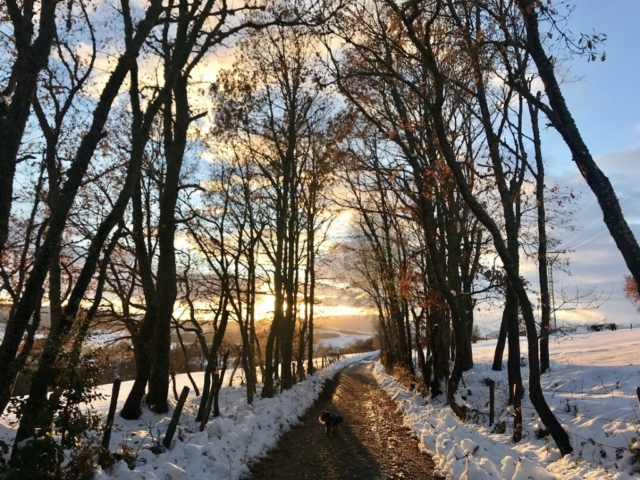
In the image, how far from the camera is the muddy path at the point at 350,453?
7.91m

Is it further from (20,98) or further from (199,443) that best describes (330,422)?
(20,98)

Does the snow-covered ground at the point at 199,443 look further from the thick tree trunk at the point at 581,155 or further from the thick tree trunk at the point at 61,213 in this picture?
Result: the thick tree trunk at the point at 581,155

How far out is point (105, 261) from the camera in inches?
318

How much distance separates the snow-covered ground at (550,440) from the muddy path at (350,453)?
463 mm

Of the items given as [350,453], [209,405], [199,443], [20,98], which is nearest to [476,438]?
[350,453]

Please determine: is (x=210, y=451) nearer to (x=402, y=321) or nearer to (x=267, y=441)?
(x=267, y=441)

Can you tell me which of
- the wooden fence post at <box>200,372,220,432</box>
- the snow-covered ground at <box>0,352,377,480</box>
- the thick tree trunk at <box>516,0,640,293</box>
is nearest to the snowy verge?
the snow-covered ground at <box>0,352,377,480</box>

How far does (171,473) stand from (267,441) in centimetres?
377

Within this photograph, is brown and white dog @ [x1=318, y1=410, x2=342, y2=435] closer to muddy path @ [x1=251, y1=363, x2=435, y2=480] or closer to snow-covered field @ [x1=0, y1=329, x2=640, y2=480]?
muddy path @ [x1=251, y1=363, x2=435, y2=480]

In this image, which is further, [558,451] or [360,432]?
[360,432]

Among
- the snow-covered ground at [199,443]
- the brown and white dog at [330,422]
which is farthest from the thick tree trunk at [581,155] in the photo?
the brown and white dog at [330,422]

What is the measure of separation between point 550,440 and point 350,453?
12.8ft

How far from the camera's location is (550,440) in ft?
27.2

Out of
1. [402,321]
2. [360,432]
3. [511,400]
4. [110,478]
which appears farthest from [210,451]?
[402,321]
